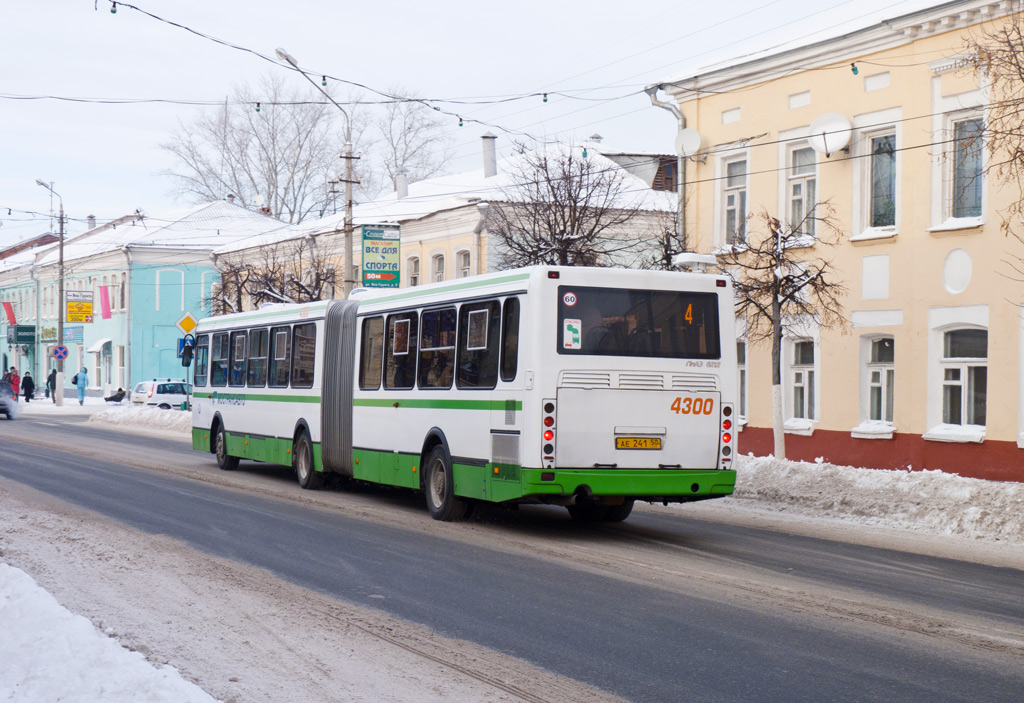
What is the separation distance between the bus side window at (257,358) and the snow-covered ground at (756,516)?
317 inches

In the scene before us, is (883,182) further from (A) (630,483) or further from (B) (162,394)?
(B) (162,394)

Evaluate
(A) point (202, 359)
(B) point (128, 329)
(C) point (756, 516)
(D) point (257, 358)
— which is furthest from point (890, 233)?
(B) point (128, 329)

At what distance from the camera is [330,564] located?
35.4ft

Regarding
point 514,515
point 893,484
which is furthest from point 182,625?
point 893,484

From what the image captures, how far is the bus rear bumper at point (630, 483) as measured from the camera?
488 inches

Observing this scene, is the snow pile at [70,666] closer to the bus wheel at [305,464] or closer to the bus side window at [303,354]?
the bus wheel at [305,464]

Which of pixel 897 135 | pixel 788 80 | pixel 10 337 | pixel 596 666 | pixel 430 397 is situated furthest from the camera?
pixel 10 337

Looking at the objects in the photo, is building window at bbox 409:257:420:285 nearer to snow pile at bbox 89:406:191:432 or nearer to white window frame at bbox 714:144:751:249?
snow pile at bbox 89:406:191:432

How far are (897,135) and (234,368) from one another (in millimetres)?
12787

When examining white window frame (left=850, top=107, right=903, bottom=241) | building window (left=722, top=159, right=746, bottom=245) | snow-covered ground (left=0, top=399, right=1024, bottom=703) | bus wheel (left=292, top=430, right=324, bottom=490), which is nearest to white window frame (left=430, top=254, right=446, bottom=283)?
building window (left=722, top=159, right=746, bottom=245)

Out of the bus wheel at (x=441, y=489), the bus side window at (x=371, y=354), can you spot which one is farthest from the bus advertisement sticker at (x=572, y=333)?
the bus side window at (x=371, y=354)

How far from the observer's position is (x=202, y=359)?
2423 centimetres

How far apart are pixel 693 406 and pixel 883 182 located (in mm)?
Answer: 11576

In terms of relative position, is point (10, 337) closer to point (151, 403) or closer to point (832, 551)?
point (151, 403)
